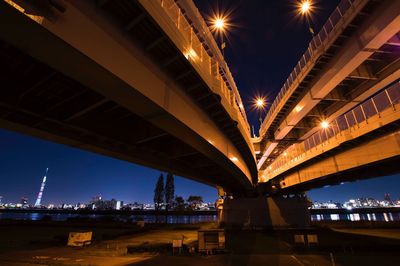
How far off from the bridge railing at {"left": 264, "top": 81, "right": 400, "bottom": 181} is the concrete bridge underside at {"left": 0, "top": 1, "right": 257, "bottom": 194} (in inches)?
368

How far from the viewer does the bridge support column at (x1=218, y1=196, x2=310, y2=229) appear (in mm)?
37625

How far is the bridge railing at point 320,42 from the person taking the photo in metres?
11.4

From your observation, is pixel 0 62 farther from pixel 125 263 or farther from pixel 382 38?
pixel 382 38

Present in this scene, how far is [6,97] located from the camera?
8.60 metres

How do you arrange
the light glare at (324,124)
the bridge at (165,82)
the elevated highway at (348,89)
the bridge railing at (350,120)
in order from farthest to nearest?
the light glare at (324,124) → the bridge railing at (350,120) → the elevated highway at (348,89) → the bridge at (165,82)

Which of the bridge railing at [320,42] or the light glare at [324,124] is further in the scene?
the light glare at [324,124]

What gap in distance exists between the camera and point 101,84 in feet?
22.2

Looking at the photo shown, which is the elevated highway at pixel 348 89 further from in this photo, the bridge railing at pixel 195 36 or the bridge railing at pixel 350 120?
the bridge railing at pixel 195 36

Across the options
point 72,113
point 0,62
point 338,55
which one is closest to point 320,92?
point 338,55

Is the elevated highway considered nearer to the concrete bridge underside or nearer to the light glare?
the light glare

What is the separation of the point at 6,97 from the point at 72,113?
242cm

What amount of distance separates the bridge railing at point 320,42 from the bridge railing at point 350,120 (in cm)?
466

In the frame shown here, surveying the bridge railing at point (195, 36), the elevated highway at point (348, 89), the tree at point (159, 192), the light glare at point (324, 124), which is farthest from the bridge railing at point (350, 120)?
the tree at point (159, 192)

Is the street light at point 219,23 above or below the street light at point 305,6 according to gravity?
below
